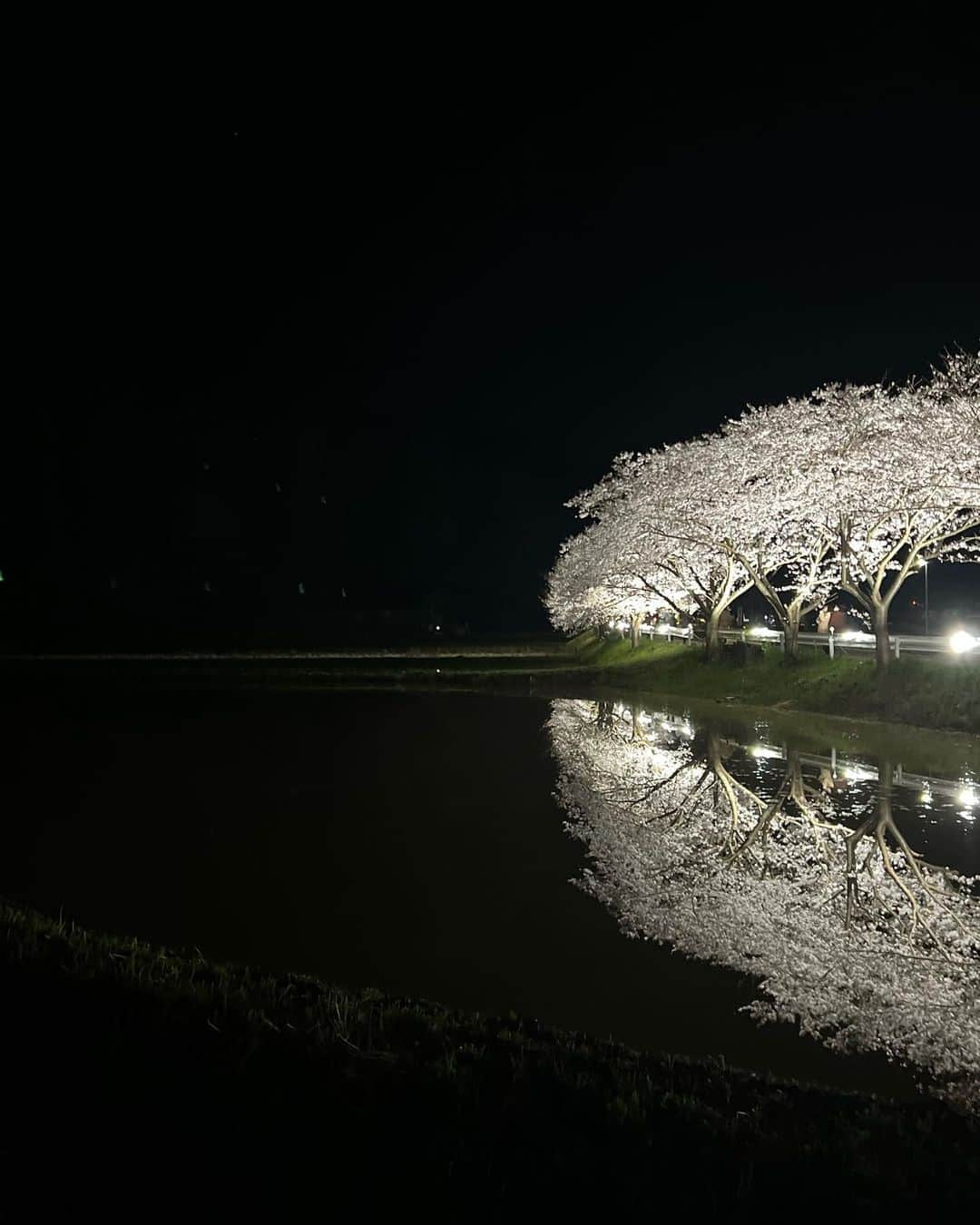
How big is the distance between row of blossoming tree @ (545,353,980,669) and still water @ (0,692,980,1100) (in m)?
7.94

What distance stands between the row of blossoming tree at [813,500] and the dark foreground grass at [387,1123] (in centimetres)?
2388

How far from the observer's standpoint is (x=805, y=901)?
A: 11.3m

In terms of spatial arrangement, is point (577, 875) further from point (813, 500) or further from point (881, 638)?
point (813, 500)

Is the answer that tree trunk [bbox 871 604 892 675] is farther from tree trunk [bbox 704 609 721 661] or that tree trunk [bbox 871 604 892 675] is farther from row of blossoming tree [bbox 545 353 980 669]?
tree trunk [bbox 704 609 721 661]

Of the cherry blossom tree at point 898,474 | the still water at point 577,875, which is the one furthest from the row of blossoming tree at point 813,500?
the still water at point 577,875

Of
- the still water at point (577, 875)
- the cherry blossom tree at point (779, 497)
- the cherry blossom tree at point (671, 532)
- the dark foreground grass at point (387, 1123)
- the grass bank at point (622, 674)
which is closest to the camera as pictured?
the dark foreground grass at point (387, 1123)

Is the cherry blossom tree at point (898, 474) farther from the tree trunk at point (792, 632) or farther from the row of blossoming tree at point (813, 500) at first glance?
the tree trunk at point (792, 632)

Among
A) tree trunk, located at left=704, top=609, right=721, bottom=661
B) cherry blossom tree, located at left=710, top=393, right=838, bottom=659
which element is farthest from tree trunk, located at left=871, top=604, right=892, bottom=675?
tree trunk, located at left=704, top=609, right=721, bottom=661

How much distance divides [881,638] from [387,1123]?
91.8ft

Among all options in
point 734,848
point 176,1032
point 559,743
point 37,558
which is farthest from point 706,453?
point 37,558

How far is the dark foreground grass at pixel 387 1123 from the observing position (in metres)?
4.27

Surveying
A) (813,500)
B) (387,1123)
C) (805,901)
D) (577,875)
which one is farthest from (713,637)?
(387,1123)

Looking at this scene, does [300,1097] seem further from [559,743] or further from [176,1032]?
[559,743]

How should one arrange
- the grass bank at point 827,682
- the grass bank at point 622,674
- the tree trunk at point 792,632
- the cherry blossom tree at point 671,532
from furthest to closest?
the cherry blossom tree at point 671,532, the tree trunk at point 792,632, the grass bank at point 622,674, the grass bank at point 827,682
